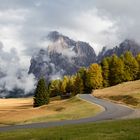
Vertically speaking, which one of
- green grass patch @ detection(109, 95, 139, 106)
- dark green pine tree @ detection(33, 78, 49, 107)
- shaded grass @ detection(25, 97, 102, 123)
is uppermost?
dark green pine tree @ detection(33, 78, 49, 107)

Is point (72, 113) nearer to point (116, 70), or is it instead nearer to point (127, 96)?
point (127, 96)

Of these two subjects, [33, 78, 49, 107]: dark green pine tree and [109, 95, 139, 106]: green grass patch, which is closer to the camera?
[109, 95, 139, 106]: green grass patch

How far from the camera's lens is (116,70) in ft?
427

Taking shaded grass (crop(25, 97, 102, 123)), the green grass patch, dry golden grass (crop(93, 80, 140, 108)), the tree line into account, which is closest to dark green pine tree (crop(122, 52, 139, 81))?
the tree line

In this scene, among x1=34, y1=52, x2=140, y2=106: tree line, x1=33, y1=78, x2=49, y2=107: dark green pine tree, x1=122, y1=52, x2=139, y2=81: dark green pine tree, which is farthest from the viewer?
x1=34, y1=52, x2=140, y2=106: tree line

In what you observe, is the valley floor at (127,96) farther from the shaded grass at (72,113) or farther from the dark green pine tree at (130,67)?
the dark green pine tree at (130,67)

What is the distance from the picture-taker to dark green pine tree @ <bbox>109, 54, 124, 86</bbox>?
129 m

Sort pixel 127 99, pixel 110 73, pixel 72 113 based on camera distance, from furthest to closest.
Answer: pixel 110 73
pixel 127 99
pixel 72 113

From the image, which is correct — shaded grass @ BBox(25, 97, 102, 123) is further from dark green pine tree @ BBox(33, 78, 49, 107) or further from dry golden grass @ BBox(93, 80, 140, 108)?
dark green pine tree @ BBox(33, 78, 49, 107)

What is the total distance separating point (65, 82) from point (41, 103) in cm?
6907

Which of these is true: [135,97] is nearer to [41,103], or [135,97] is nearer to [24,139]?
[41,103]

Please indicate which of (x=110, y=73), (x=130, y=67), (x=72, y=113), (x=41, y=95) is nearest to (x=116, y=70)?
(x=130, y=67)

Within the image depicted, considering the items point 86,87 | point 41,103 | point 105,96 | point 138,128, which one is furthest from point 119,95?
point 138,128

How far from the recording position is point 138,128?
26.8 meters
